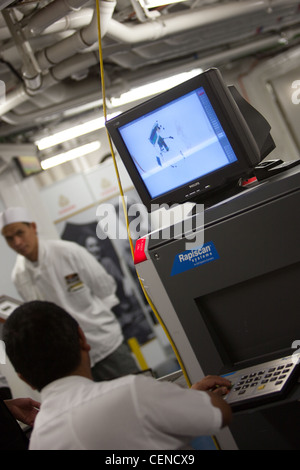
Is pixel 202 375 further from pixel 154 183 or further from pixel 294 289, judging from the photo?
pixel 154 183

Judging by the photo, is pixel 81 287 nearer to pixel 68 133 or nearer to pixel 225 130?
pixel 68 133

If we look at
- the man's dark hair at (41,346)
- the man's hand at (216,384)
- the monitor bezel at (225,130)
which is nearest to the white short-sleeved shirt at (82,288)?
the monitor bezel at (225,130)

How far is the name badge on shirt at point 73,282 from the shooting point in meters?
4.57

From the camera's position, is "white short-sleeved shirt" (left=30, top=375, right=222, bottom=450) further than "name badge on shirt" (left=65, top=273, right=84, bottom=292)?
No

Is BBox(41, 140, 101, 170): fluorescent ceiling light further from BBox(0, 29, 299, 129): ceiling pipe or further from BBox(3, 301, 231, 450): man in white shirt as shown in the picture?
BBox(3, 301, 231, 450): man in white shirt

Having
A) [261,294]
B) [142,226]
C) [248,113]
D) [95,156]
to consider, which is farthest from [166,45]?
[261,294]

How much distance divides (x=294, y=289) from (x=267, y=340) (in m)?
0.19

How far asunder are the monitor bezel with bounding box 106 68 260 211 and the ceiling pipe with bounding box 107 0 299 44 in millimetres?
2469

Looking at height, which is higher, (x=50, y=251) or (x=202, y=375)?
(x=50, y=251)

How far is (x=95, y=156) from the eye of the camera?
9594mm

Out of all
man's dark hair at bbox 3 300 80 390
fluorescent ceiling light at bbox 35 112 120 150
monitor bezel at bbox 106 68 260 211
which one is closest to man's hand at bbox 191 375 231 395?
man's dark hair at bbox 3 300 80 390

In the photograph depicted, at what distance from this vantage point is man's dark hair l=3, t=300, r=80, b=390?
4.65 feet

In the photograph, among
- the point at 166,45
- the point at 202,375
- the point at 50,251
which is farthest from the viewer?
the point at 166,45

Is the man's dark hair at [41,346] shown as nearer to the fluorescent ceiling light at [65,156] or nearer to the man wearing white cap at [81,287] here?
the man wearing white cap at [81,287]
